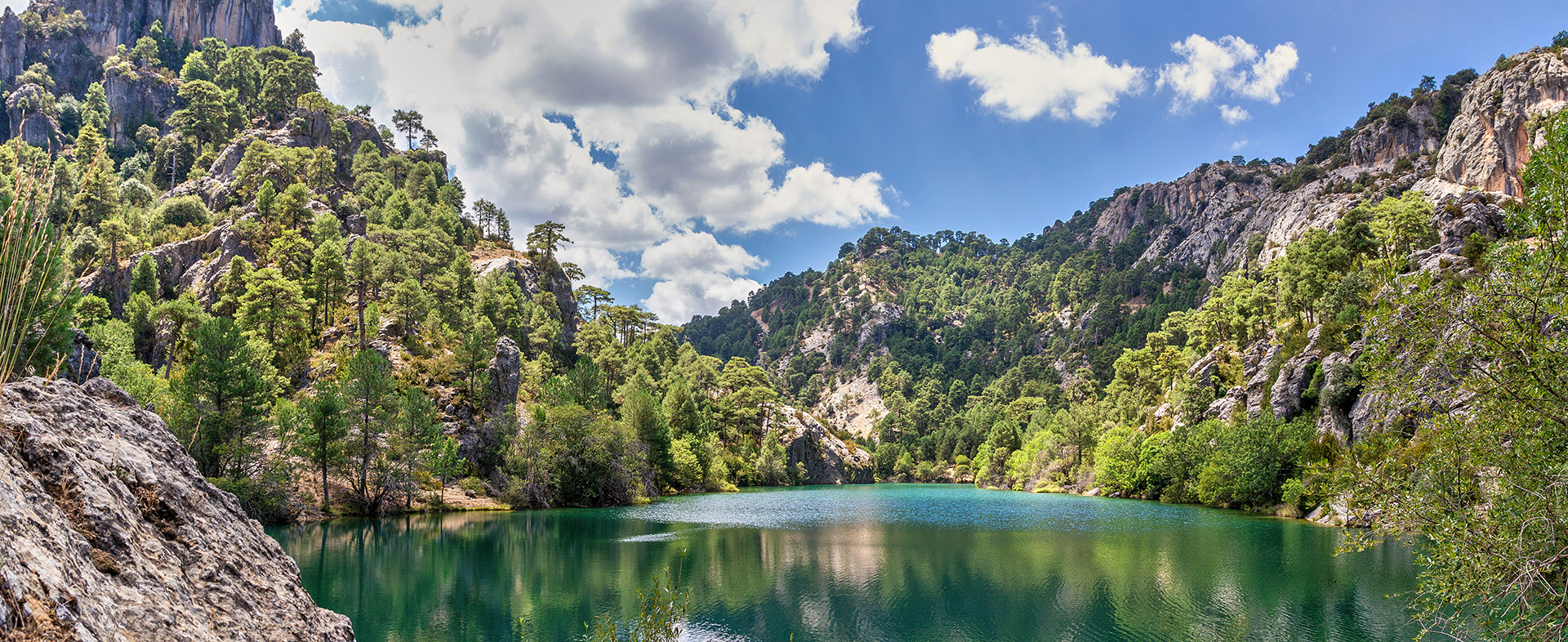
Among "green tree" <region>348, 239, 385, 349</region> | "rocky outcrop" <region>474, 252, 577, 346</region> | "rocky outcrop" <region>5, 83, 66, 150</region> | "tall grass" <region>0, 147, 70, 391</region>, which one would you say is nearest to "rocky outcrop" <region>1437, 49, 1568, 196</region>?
"tall grass" <region>0, 147, 70, 391</region>

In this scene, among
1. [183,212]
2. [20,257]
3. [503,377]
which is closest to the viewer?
[20,257]

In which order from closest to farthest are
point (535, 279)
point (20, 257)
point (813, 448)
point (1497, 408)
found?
1. point (20, 257)
2. point (1497, 408)
3. point (535, 279)
4. point (813, 448)

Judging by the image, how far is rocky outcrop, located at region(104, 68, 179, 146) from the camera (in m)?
129

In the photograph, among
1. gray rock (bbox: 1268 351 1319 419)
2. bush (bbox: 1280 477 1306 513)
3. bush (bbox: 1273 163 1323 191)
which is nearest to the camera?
bush (bbox: 1280 477 1306 513)

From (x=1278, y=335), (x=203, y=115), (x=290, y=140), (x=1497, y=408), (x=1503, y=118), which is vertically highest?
(x=203, y=115)

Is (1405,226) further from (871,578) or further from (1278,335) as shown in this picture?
(871,578)

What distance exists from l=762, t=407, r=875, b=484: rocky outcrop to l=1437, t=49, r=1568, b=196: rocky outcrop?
105963 mm

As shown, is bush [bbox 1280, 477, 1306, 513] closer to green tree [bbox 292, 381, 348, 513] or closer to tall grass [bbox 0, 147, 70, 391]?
tall grass [bbox 0, 147, 70, 391]

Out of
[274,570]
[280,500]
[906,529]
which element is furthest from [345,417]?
[274,570]

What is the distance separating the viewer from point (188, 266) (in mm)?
80250

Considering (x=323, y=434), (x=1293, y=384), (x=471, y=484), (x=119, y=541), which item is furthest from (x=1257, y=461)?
(x=323, y=434)

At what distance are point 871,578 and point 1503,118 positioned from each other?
11672 centimetres

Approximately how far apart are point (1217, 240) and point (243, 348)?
192138mm

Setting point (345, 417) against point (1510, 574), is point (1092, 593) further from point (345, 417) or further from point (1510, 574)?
point (345, 417)
